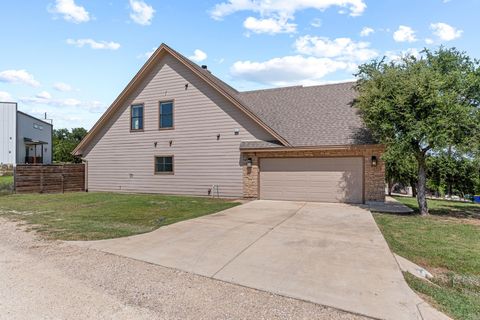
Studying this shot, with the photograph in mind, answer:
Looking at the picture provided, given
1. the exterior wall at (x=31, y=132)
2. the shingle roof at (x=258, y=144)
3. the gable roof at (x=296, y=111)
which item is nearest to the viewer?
the gable roof at (x=296, y=111)

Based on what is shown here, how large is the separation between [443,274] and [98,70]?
15.4 m

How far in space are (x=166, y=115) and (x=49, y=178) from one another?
25.8 feet

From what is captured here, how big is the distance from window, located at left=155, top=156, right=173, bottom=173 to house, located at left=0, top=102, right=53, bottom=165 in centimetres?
2184

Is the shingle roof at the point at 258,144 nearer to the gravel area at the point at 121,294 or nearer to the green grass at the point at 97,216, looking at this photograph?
the green grass at the point at 97,216

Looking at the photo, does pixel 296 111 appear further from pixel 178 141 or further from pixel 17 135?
pixel 17 135

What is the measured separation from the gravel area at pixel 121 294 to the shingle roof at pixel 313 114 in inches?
377

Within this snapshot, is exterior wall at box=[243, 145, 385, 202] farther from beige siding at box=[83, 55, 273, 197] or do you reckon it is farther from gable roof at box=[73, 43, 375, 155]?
beige siding at box=[83, 55, 273, 197]

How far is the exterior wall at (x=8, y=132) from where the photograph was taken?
1106 inches

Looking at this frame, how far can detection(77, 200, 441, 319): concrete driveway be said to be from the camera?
11.7ft

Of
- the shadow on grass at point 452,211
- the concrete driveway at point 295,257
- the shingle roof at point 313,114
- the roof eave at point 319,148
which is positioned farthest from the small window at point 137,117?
the shadow on grass at point 452,211

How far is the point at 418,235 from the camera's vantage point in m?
6.86

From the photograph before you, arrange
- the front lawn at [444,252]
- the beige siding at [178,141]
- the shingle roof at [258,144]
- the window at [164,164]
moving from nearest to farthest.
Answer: the front lawn at [444,252] < the shingle roof at [258,144] < the beige siding at [178,141] < the window at [164,164]

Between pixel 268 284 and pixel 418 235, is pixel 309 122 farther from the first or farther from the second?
pixel 268 284

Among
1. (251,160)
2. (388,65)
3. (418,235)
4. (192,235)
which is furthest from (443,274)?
(251,160)
